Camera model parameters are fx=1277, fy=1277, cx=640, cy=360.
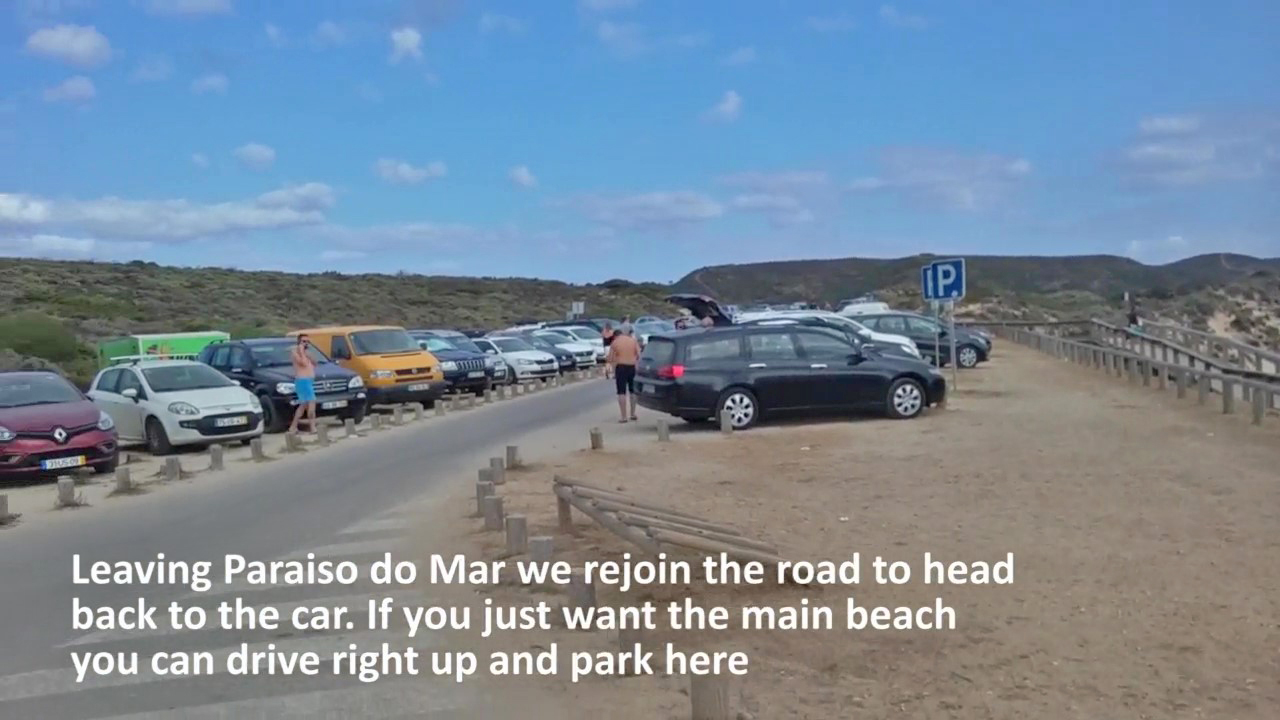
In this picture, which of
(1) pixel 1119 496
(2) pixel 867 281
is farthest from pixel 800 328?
(2) pixel 867 281

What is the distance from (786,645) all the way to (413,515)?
5.90 m

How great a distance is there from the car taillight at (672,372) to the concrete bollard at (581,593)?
38.4ft

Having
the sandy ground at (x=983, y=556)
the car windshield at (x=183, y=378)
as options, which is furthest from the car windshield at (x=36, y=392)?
the sandy ground at (x=983, y=556)

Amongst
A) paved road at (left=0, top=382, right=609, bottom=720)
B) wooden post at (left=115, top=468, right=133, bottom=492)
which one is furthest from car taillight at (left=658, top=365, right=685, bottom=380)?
wooden post at (left=115, top=468, right=133, bottom=492)

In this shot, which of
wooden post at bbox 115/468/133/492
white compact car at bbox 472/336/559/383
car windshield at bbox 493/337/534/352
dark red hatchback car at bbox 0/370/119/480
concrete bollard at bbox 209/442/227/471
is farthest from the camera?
car windshield at bbox 493/337/534/352

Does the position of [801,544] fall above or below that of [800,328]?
below

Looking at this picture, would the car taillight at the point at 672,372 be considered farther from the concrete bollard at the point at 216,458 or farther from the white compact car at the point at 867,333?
the white compact car at the point at 867,333

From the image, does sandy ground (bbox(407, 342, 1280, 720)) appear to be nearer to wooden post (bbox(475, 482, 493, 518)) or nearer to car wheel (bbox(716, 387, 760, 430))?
wooden post (bbox(475, 482, 493, 518))

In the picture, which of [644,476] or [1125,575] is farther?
[644,476]

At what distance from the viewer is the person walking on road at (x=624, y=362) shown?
21.0 metres

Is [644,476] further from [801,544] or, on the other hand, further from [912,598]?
[912,598]

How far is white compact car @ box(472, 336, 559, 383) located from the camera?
33.0m

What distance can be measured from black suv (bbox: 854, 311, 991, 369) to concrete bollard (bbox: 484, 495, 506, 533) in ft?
73.0

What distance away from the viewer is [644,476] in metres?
14.0
